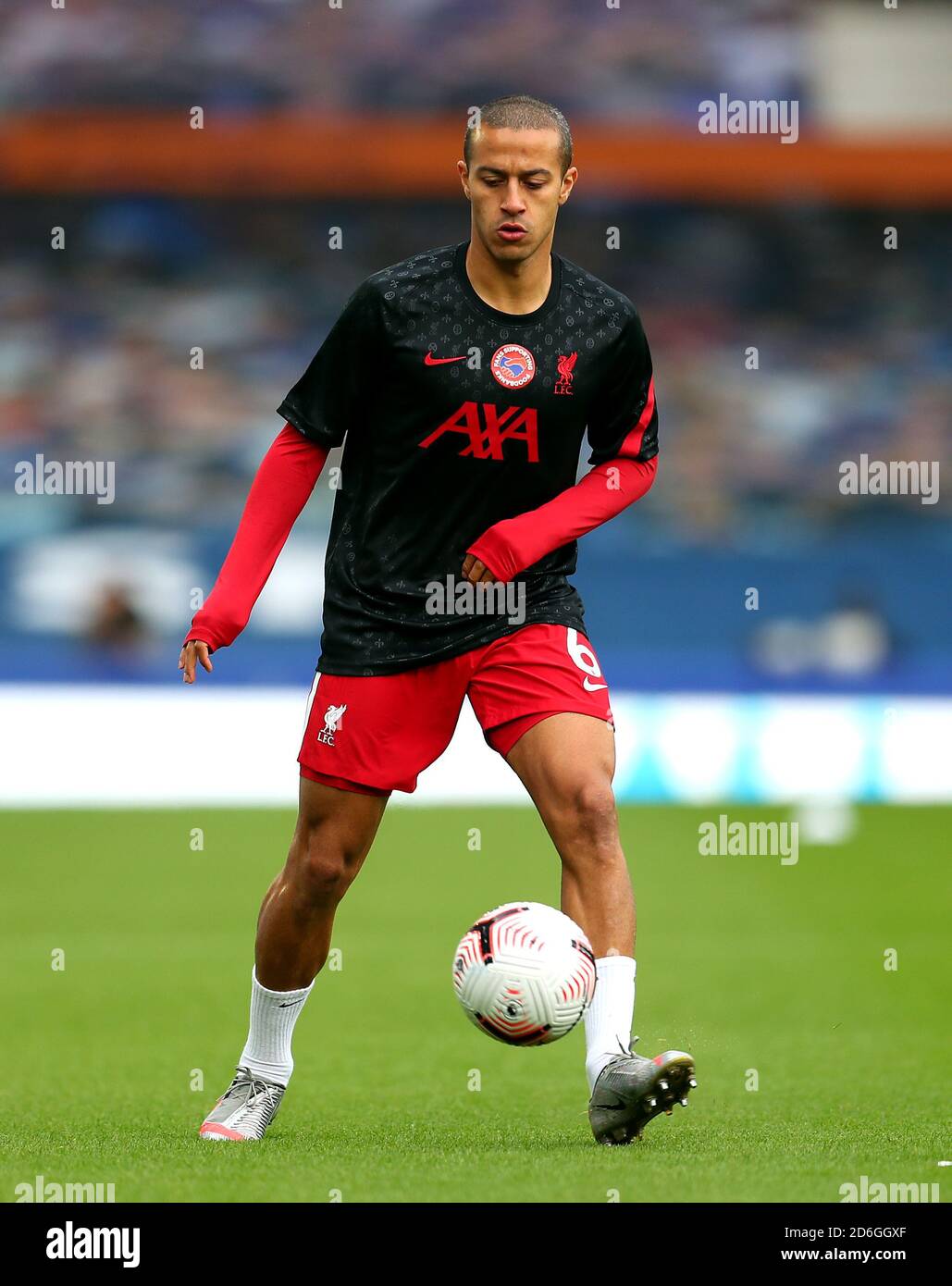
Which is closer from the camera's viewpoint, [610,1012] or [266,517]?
[610,1012]

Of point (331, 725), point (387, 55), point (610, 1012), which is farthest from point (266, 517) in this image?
point (387, 55)

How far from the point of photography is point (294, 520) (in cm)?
518

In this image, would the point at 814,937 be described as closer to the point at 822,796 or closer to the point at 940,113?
the point at 822,796

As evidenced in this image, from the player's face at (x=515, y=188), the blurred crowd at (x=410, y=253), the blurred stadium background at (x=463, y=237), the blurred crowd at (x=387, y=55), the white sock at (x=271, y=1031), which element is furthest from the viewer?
the blurred crowd at (x=387, y=55)

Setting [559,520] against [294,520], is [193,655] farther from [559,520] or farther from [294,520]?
[559,520]

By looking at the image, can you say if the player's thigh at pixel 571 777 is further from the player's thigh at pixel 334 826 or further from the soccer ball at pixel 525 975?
the player's thigh at pixel 334 826

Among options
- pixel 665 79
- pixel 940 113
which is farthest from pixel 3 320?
pixel 940 113

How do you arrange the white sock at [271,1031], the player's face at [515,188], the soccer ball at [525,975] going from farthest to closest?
1. the white sock at [271,1031]
2. the player's face at [515,188]
3. the soccer ball at [525,975]

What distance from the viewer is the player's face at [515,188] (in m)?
5.11

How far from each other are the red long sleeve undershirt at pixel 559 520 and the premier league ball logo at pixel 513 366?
0.31 meters

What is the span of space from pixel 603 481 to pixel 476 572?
48cm

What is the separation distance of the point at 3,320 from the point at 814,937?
14.5 metres

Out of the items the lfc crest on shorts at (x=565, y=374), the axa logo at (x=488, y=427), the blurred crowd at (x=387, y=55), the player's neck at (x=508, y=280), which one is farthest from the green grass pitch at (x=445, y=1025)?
the blurred crowd at (x=387, y=55)
